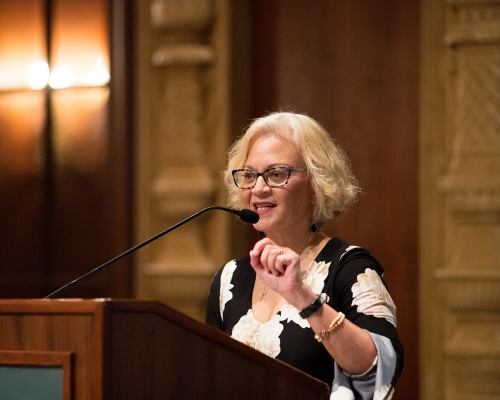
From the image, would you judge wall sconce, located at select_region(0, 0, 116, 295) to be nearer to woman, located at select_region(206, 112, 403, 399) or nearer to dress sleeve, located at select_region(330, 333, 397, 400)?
woman, located at select_region(206, 112, 403, 399)

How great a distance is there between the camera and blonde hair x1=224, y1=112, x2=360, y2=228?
6.92 feet

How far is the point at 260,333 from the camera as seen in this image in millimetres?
1979

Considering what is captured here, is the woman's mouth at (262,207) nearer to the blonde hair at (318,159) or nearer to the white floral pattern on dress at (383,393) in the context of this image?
the blonde hair at (318,159)

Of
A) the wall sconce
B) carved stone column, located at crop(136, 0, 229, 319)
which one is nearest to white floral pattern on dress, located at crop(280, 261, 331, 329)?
carved stone column, located at crop(136, 0, 229, 319)

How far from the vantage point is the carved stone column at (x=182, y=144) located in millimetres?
3865

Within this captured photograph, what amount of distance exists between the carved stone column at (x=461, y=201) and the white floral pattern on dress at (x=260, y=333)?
5.39 ft

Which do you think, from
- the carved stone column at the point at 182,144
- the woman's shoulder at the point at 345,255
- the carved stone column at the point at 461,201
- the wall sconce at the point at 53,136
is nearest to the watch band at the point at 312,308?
the woman's shoulder at the point at 345,255

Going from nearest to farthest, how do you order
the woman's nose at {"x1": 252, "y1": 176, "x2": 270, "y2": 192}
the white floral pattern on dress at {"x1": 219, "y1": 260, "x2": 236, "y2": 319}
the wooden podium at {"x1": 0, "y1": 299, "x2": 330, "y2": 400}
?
the wooden podium at {"x1": 0, "y1": 299, "x2": 330, "y2": 400}, the woman's nose at {"x1": 252, "y1": 176, "x2": 270, "y2": 192}, the white floral pattern on dress at {"x1": 219, "y1": 260, "x2": 236, "y2": 319}

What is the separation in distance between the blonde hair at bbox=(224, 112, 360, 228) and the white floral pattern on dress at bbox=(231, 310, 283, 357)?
34cm

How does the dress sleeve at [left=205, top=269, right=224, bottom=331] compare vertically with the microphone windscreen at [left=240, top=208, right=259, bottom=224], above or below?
below

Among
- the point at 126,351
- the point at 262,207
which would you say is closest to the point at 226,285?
the point at 262,207

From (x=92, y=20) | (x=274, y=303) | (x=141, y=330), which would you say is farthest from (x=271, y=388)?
(x=92, y=20)

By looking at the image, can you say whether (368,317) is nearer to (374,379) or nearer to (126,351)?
(374,379)

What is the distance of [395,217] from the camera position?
3770mm
